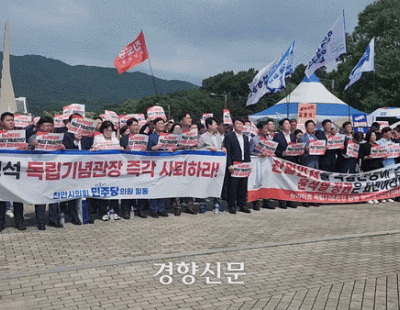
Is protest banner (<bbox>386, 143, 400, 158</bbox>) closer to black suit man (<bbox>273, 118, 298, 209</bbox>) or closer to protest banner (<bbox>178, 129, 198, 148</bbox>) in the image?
black suit man (<bbox>273, 118, 298, 209</bbox>)

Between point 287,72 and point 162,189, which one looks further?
point 287,72

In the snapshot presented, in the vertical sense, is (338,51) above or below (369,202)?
above

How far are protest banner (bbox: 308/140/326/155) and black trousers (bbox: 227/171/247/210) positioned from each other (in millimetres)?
1889

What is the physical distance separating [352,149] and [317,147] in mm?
1026

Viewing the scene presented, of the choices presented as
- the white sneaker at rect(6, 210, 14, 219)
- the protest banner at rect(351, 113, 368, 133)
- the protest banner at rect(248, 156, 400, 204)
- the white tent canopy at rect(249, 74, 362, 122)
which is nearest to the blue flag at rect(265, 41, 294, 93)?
the protest banner at rect(248, 156, 400, 204)

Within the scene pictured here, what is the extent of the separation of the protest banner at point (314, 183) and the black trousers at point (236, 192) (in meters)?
0.35

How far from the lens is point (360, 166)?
38.2 feet

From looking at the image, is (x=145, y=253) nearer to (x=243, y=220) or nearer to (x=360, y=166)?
(x=243, y=220)

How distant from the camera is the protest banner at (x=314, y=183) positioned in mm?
10203

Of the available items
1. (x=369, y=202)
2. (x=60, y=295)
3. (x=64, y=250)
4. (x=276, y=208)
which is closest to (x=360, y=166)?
(x=369, y=202)

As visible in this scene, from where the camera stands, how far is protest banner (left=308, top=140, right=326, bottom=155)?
10484 mm

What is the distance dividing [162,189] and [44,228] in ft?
7.75

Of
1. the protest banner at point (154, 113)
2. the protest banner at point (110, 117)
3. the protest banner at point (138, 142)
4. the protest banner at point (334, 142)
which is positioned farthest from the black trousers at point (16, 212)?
the protest banner at point (110, 117)

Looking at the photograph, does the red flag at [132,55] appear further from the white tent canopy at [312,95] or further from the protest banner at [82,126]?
the white tent canopy at [312,95]
